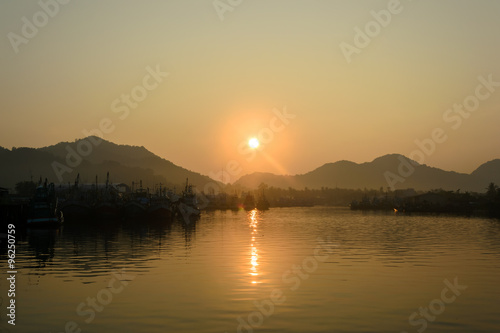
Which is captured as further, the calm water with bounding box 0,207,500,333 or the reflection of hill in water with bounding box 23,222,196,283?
the reflection of hill in water with bounding box 23,222,196,283

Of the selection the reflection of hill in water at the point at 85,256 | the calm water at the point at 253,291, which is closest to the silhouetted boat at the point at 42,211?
the reflection of hill in water at the point at 85,256

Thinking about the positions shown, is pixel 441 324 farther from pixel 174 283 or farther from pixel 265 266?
pixel 265 266

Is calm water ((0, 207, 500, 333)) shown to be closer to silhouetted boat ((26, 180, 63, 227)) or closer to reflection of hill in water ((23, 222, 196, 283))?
reflection of hill in water ((23, 222, 196, 283))

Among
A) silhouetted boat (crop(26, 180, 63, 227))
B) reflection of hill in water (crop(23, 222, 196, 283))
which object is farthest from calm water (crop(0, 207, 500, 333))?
silhouetted boat (crop(26, 180, 63, 227))

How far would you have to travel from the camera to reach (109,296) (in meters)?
32.3

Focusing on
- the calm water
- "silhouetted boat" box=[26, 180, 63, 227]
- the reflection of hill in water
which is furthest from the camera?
"silhouetted boat" box=[26, 180, 63, 227]

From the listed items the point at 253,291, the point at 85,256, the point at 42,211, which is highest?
the point at 42,211

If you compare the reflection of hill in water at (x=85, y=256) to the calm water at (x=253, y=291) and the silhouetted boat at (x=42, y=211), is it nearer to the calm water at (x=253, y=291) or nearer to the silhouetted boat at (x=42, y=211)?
the calm water at (x=253, y=291)

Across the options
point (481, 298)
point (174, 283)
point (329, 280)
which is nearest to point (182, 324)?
point (174, 283)

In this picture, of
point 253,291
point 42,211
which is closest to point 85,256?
point 253,291

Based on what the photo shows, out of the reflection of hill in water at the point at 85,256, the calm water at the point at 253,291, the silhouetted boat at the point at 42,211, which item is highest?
the silhouetted boat at the point at 42,211

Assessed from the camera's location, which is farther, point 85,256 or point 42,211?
A: point 42,211

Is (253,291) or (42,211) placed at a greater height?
(42,211)

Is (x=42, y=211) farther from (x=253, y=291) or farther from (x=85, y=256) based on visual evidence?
(x=253, y=291)
